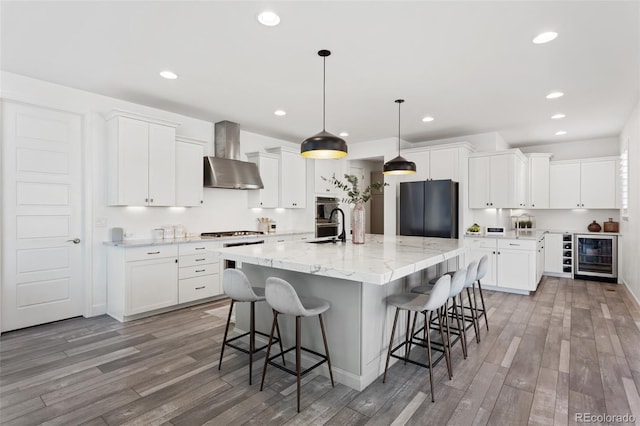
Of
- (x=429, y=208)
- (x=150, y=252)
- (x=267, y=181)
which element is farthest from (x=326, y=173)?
(x=150, y=252)

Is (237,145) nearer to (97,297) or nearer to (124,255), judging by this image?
(124,255)

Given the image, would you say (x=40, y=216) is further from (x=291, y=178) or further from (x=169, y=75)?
(x=291, y=178)

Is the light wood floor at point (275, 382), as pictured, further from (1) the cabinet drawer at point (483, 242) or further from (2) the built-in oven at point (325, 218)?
(2) the built-in oven at point (325, 218)

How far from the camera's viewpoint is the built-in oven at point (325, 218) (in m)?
6.99

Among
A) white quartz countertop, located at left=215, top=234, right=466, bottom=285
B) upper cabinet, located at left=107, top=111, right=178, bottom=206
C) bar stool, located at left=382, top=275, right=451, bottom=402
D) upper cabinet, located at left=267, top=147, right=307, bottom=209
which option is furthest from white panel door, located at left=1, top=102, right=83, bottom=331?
bar stool, located at left=382, top=275, right=451, bottom=402

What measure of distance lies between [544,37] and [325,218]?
4965 millimetres

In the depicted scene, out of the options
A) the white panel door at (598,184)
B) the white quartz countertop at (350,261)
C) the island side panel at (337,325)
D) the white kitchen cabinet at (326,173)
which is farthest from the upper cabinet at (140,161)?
the white panel door at (598,184)

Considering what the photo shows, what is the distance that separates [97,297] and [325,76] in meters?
3.80

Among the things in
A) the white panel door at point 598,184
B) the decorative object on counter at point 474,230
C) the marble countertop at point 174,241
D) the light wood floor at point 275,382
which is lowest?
the light wood floor at point 275,382

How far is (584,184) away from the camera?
6.38 metres

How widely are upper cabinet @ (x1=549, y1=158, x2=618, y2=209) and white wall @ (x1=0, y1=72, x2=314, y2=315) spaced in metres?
6.43

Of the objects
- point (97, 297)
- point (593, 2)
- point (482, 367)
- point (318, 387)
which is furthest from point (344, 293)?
point (97, 297)

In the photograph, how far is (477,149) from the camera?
241 inches

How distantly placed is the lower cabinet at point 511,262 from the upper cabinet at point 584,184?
2.09 meters
